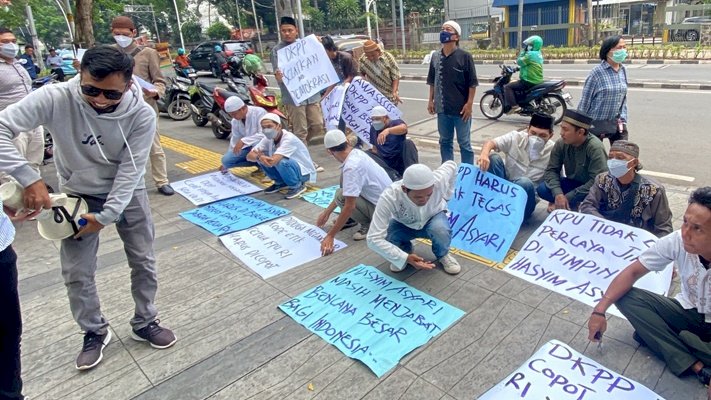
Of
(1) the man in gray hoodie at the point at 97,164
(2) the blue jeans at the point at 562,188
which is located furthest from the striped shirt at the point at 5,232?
(2) the blue jeans at the point at 562,188

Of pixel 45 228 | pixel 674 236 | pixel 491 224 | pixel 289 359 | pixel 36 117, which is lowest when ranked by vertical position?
pixel 289 359

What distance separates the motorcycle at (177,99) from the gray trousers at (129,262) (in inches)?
301

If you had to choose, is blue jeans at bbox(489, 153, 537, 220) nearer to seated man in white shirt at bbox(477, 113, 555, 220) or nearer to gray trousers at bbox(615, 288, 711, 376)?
seated man in white shirt at bbox(477, 113, 555, 220)

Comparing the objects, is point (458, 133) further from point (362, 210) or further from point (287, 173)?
point (287, 173)

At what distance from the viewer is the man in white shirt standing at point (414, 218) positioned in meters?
2.93

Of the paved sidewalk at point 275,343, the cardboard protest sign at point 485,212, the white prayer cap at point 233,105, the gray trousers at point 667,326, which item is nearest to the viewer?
the gray trousers at point 667,326

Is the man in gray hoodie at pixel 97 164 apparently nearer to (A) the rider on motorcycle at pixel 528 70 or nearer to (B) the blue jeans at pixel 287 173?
(B) the blue jeans at pixel 287 173

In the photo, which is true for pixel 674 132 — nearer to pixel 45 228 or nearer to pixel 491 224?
pixel 491 224

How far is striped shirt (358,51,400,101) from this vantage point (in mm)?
5945

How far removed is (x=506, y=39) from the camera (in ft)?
77.8

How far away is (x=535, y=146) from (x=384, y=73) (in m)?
2.59

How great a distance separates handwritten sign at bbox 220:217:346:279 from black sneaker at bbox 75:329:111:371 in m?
1.12

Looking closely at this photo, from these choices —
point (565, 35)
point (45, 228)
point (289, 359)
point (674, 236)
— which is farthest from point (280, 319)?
point (565, 35)

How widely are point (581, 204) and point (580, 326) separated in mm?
1144
